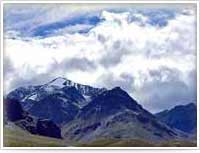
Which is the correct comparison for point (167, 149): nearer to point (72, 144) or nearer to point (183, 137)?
point (183, 137)

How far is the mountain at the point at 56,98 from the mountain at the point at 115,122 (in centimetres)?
5

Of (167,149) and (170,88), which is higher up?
(170,88)

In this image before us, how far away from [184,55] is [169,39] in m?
0.14

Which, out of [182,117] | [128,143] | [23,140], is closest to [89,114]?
[128,143]

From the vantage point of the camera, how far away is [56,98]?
3562 millimetres

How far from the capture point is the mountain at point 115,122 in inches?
138

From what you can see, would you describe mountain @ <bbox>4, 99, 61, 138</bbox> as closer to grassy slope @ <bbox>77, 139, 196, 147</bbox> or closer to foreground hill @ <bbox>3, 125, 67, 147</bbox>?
foreground hill @ <bbox>3, 125, 67, 147</bbox>

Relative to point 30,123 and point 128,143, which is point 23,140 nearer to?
point 30,123

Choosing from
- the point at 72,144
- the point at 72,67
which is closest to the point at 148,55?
the point at 72,67

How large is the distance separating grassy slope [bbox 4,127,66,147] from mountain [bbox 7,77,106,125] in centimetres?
14

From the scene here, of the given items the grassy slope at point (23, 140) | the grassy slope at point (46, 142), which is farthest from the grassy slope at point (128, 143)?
the grassy slope at point (23, 140)

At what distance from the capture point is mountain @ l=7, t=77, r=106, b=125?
3.51 m

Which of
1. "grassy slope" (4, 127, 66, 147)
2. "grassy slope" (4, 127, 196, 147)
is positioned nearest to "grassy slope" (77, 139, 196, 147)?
"grassy slope" (4, 127, 196, 147)

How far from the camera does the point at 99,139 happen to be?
11.5 ft
